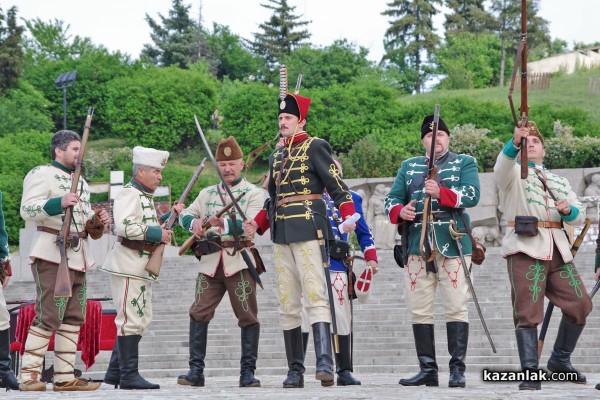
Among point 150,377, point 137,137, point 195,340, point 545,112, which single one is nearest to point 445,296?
point 195,340

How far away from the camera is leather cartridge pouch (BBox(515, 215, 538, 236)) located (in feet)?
26.2

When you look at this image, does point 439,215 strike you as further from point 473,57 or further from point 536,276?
point 473,57

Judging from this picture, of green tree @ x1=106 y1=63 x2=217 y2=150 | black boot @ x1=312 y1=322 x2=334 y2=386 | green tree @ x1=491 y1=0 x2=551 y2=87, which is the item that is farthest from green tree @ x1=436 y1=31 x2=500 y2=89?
black boot @ x1=312 y1=322 x2=334 y2=386

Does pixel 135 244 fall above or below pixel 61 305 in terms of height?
above

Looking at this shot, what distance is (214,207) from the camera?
9.23 meters

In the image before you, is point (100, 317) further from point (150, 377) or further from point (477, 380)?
point (477, 380)

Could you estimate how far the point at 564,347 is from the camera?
27.9 ft

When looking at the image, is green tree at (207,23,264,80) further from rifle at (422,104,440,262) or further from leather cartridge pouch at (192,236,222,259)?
rifle at (422,104,440,262)

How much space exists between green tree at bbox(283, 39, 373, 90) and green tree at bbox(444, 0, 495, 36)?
14.9m

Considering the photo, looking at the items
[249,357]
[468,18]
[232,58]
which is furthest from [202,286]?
[468,18]

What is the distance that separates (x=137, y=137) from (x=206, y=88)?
10.1ft

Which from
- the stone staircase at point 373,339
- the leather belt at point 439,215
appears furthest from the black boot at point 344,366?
the stone staircase at point 373,339

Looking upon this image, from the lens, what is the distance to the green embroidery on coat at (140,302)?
8.47m

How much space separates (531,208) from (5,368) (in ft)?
12.9
